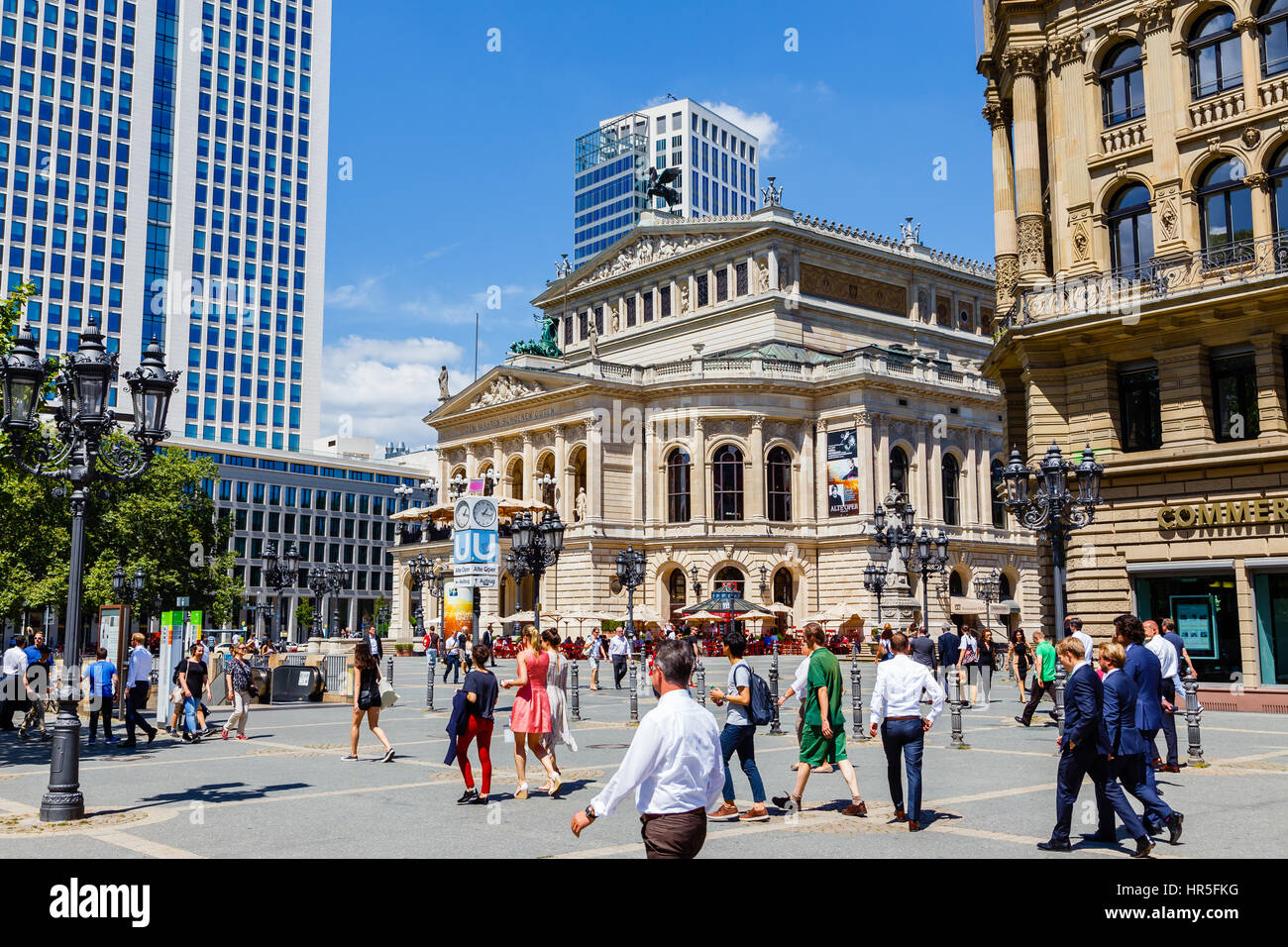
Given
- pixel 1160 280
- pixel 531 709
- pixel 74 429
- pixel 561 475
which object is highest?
pixel 1160 280

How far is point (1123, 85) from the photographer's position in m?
29.6

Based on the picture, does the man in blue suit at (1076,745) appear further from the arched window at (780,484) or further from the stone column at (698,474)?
the arched window at (780,484)

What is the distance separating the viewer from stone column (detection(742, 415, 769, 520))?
66562mm

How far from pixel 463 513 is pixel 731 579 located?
45522mm

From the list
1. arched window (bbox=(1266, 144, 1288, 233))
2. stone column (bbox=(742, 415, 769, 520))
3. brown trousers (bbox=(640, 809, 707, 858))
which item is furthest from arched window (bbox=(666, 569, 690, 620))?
brown trousers (bbox=(640, 809, 707, 858))

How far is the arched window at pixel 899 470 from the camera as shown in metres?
68.7

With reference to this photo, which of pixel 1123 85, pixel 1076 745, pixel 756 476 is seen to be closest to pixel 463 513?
pixel 1076 745

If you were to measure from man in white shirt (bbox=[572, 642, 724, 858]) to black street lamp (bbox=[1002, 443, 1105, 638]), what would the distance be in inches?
599

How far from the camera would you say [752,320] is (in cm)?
7319

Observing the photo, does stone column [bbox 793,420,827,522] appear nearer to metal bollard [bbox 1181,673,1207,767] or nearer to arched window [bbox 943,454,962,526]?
arched window [bbox 943,454,962,526]

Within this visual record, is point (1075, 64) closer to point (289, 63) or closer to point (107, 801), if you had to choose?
point (107, 801)

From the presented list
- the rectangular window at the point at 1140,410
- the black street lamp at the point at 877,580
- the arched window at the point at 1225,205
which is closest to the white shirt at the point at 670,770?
the rectangular window at the point at 1140,410

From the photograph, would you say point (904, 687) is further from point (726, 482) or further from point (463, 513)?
point (726, 482)

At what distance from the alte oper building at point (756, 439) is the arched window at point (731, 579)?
0.17m
